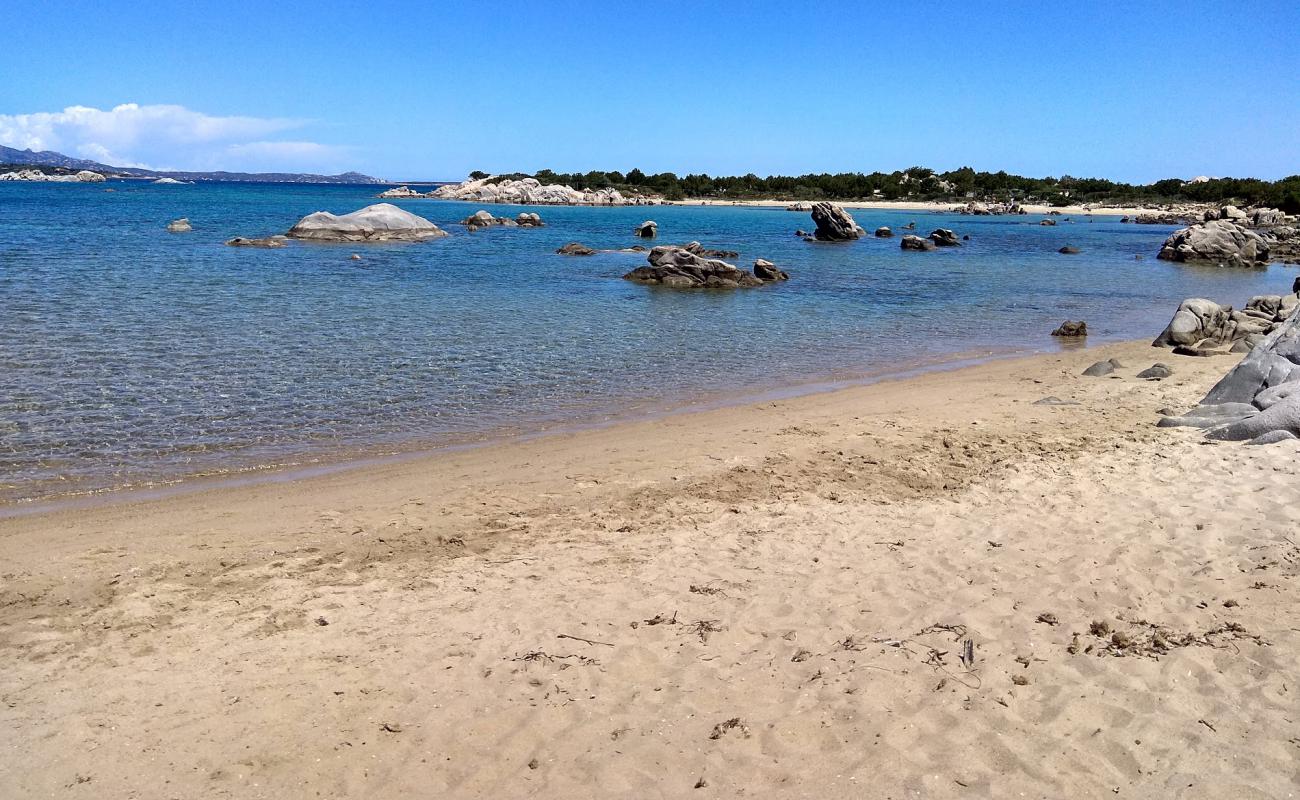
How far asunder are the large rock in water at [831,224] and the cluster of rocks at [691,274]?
93.0 feet

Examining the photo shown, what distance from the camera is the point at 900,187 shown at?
147m

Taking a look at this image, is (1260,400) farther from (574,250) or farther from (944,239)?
(944,239)

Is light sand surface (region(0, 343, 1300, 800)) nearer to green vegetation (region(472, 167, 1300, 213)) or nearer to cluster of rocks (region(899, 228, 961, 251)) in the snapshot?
cluster of rocks (region(899, 228, 961, 251))

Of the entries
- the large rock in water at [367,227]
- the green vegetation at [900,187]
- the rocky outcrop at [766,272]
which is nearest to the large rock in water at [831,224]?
the rocky outcrop at [766,272]

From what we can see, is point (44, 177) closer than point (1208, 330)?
No

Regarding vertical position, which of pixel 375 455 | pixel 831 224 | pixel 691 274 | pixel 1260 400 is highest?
pixel 831 224

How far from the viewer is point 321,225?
45781mm

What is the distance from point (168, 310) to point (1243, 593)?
888 inches

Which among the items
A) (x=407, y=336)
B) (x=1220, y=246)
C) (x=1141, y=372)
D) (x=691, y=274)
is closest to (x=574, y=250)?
(x=691, y=274)

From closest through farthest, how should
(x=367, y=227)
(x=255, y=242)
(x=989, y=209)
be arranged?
(x=255, y=242) → (x=367, y=227) → (x=989, y=209)

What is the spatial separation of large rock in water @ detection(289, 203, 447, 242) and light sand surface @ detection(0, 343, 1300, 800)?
39.6m

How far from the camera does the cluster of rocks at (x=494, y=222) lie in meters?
64.0

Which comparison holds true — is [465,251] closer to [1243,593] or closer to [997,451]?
[997,451]

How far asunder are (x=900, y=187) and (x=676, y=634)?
153635mm
